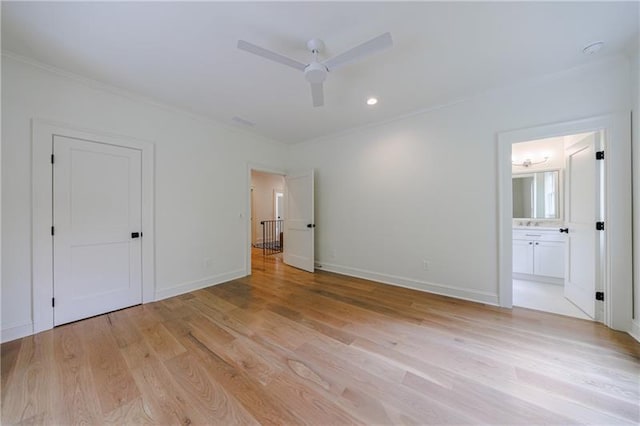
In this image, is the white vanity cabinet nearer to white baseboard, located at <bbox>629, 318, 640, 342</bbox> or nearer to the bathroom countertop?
the bathroom countertop

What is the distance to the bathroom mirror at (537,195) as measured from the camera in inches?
155

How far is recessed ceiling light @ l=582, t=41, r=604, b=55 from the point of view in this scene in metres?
2.01

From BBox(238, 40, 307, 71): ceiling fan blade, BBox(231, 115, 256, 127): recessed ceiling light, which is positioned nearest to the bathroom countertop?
BBox(238, 40, 307, 71): ceiling fan blade

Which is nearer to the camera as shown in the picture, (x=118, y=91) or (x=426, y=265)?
(x=118, y=91)

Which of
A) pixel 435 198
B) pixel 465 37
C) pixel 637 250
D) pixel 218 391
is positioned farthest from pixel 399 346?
pixel 465 37

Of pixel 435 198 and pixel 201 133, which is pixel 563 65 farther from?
pixel 201 133

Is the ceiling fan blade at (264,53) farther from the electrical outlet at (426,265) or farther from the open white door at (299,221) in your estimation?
the electrical outlet at (426,265)

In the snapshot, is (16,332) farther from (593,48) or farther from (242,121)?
(593,48)

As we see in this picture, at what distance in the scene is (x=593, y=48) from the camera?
80.6 inches

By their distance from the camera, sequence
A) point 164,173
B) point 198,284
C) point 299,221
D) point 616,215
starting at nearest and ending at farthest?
point 616,215, point 164,173, point 198,284, point 299,221

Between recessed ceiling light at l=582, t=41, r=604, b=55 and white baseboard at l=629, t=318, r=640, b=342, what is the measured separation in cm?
250

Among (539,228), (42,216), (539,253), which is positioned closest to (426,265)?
(539,253)

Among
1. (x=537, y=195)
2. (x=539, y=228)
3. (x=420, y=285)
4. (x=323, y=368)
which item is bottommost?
(x=323, y=368)

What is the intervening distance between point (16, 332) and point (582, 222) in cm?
605
